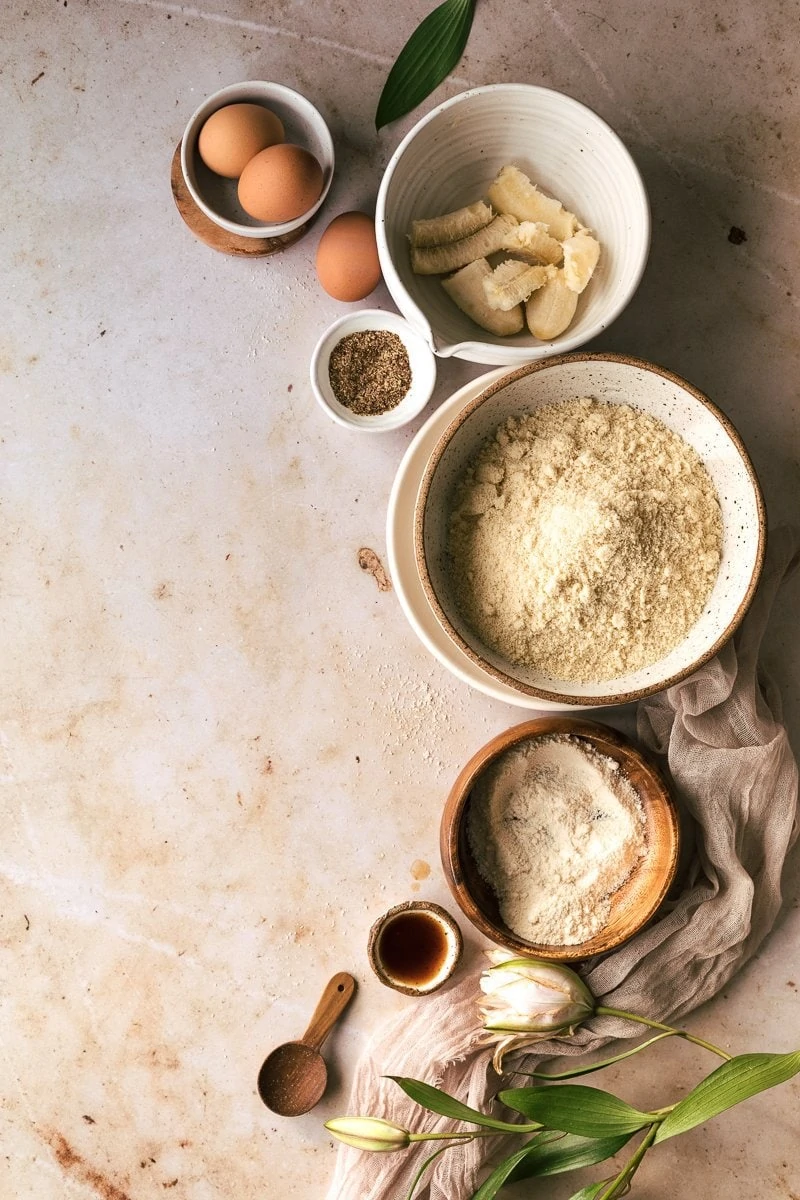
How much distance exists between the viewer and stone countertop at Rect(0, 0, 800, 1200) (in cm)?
146

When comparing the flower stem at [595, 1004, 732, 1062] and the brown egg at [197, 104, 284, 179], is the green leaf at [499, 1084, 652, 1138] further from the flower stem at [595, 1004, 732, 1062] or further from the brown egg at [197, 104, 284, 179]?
the brown egg at [197, 104, 284, 179]

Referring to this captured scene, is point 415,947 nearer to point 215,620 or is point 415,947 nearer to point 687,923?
point 687,923

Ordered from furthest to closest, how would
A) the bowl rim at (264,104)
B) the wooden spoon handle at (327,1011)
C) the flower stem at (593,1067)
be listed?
1. the wooden spoon handle at (327,1011)
2. the bowl rim at (264,104)
3. the flower stem at (593,1067)

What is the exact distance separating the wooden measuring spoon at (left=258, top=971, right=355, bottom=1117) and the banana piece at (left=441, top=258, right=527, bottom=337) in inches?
41.8

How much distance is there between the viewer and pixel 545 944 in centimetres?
140

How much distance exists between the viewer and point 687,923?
4.63 ft

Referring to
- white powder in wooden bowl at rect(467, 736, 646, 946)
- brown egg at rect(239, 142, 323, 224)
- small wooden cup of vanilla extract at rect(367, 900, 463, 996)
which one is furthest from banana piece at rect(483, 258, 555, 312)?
small wooden cup of vanilla extract at rect(367, 900, 463, 996)

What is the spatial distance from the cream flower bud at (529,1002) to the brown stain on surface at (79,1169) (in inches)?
27.6

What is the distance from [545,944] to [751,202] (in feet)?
4.04

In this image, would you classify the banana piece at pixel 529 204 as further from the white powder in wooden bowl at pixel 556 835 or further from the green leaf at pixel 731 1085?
the green leaf at pixel 731 1085

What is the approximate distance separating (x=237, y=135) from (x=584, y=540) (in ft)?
2.61

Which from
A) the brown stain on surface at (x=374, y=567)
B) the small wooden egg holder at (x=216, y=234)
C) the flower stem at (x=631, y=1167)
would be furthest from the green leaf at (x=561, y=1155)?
the small wooden egg holder at (x=216, y=234)

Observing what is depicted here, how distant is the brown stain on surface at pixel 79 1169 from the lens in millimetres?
1504

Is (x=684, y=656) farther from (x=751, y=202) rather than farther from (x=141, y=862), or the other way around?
(x=141, y=862)
